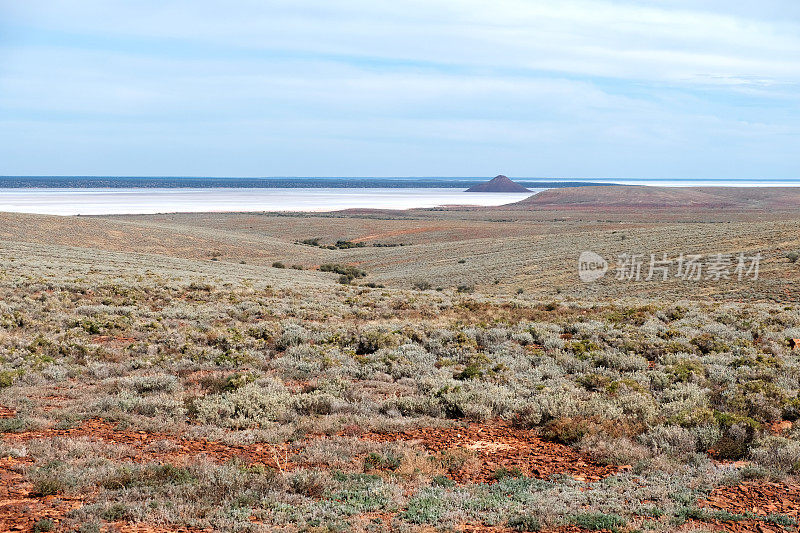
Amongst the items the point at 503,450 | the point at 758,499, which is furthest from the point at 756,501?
the point at 503,450

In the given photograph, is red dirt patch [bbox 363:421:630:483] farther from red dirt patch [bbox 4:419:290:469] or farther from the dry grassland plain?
red dirt patch [bbox 4:419:290:469]

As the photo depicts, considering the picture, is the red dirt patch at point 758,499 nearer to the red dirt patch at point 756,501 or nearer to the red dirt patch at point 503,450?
the red dirt patch at point 756,501

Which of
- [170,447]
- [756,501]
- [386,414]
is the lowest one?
[386,414]

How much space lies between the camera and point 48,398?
31.3 ft

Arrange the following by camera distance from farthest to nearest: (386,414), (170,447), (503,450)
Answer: (386,414) → (503,450) → (170,447)

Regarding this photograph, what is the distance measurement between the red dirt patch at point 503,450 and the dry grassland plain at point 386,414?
41mm

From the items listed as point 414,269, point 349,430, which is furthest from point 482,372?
point 414,269

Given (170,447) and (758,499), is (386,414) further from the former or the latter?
(758,499)

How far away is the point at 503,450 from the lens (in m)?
7.91

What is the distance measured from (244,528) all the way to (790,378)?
10237 mm

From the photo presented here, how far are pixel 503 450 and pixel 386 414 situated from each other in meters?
2.07

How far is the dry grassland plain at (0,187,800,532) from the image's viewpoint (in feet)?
19.3

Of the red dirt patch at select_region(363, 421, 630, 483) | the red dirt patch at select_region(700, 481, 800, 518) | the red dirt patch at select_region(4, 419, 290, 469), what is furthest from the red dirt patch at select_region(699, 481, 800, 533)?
the red dirt patch at select_region(4, 419, 290, 469)

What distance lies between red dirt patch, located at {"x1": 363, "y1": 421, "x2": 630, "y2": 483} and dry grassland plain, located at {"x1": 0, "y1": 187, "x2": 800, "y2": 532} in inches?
1.6
